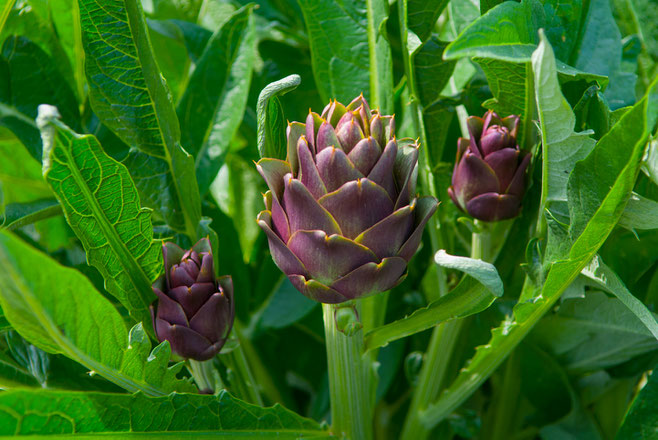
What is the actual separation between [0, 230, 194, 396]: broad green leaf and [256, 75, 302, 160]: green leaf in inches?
6.3

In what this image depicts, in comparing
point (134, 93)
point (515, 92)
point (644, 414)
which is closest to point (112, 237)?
point (134, 93)

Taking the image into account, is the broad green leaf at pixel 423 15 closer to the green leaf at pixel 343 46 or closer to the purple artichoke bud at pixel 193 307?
the green leaf at pixel 343 46

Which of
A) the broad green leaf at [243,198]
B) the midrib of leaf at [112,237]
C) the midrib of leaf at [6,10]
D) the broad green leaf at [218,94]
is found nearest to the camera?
the midrib of leaf at [112,237]

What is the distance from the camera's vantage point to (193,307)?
0.52 metres

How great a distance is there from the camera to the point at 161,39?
2.88 feet

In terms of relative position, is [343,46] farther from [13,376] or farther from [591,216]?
[13,376]

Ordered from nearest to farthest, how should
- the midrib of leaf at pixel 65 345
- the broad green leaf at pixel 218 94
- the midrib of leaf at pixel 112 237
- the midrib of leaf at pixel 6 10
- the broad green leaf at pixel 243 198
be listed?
the midrib of leaf at pixel 65 345, the midrib of leaf at pixel 112 237, the midrib of leaf at pixel 6 10, the broad green leaf at pixel 218 94, the broad green leaf at pixel 243 198

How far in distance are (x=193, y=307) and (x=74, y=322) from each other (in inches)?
4.4

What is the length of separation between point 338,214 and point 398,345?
37cm

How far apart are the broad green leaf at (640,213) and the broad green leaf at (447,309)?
0.12m

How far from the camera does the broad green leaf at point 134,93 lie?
55 cm

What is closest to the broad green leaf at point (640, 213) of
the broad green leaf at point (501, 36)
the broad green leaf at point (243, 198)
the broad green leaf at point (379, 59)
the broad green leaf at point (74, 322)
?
the broad green leaf at point (501, 36)

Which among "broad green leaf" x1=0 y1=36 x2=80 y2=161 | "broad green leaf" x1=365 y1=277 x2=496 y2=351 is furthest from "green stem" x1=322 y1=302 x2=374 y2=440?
"broad green leaf" x1=0 y1=36 x2=80 y2=161

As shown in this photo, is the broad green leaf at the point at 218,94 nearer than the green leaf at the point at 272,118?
No
